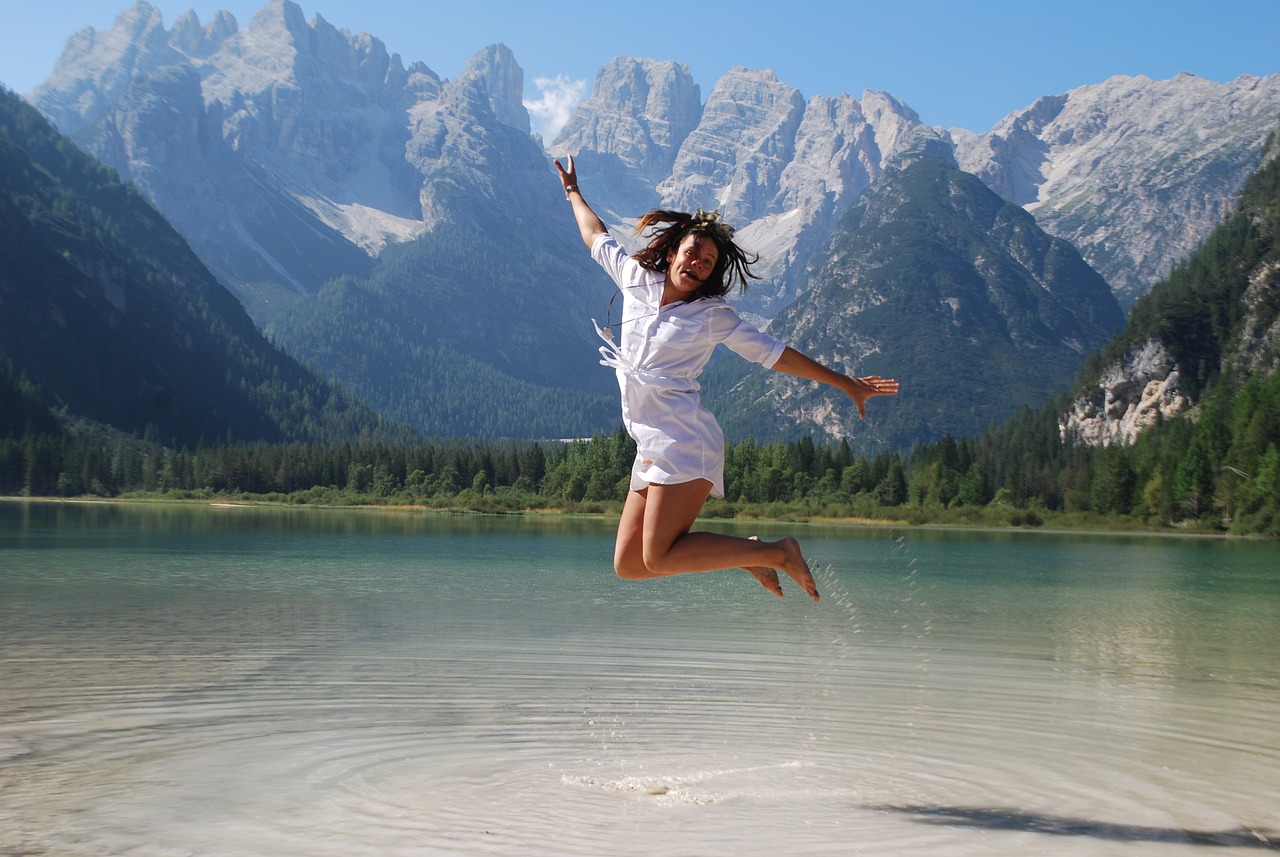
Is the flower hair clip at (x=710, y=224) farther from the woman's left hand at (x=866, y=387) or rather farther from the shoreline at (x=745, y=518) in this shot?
→ the shoreline at (x=745, y=518)

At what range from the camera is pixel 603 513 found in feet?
384

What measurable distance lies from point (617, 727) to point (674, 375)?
12.0ft

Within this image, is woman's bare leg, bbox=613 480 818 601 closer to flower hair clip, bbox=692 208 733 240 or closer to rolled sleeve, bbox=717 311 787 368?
rolled sleeve, bbox=717 311 787 368

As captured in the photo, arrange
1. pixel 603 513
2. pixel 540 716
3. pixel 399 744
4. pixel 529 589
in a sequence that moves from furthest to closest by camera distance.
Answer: pixel 603 513 < pixel 529 589 < pixel 540 716 < pixel 399 744

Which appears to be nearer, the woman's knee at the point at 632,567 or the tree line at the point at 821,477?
the woman's knee at the point at 632,567

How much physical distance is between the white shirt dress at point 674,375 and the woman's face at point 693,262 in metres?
0.12

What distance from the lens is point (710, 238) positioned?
27.7 ft

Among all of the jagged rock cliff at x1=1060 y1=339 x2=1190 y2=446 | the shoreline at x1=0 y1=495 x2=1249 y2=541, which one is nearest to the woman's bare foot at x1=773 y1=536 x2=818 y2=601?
the shoreline at x1=0 y1=495 x2=1249 y2=541

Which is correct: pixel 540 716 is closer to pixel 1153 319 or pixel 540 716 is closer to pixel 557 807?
pixel 557 807

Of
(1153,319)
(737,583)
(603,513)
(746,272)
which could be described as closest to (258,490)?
(603,513)

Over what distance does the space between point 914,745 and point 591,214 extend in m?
4.85

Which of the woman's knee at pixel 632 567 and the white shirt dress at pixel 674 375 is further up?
the white shirt dress at pixel 674 375

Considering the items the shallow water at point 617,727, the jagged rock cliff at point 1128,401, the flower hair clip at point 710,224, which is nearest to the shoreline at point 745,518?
the jagged rock cliff at point 1128,401

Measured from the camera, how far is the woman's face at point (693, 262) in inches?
329
